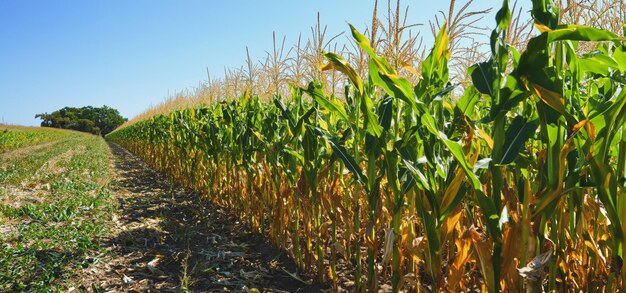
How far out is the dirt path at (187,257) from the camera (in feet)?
10.8

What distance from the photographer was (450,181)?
74.9 inches

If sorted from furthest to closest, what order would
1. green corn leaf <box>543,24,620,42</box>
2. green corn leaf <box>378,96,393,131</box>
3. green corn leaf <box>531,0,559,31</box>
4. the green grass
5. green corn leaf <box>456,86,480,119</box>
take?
the green grass → green corn leaf <box>378,96,393,131</box> → green corn leaf <box>456,86,480,119</box> → green corn leaf <box>531,0,559,31</box> → green corn leaf <box>543,24,620,42</box>

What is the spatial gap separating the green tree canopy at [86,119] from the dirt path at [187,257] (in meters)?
90.1

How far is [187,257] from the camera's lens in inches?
120

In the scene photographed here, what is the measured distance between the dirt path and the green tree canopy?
296 ft

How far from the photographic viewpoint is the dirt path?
10.8 feet

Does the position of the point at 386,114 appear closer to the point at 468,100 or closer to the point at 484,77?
the point at 468,100

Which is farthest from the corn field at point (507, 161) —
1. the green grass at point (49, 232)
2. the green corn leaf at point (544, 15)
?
the green grass at point (49, 232)

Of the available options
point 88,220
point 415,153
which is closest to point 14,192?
point 88,220

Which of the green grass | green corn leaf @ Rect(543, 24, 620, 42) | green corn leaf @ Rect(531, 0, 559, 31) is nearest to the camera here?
green corn leaf @ Rect(543, 24, 620, 42)

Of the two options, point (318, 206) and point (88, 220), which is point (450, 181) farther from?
point (88, 220)

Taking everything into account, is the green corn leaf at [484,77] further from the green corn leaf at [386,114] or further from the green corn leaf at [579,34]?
the green corn leaf at [386,114]

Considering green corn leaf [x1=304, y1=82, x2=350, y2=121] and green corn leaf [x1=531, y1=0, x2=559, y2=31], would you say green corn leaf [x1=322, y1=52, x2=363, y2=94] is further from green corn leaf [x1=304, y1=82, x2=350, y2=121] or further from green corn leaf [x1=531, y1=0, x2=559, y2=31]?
green corn leaf [x1=531, y1=0, x2=559, y2=31]

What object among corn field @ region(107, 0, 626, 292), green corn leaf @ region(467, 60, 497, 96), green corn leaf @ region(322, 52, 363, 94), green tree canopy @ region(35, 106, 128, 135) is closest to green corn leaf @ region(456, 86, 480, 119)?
corn field @ region(107, 0, 626, 292)
